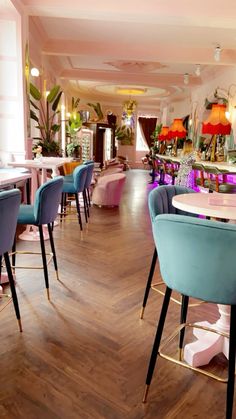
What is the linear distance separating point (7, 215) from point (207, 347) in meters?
1.32

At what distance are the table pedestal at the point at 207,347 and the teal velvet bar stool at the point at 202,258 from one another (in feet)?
1.46

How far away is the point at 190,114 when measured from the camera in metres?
11.3

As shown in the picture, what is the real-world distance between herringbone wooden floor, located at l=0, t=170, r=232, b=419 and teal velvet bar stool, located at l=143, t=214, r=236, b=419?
0.33 metres

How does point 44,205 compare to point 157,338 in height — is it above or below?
above

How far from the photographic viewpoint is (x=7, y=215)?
1.80 meters

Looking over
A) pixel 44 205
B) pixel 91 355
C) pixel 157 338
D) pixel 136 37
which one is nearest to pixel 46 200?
pixel 44 205

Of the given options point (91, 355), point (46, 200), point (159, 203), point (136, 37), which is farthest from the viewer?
point (136, 37)

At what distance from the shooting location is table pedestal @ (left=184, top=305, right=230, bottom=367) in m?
1.85

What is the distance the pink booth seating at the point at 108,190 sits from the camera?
20.3 feet

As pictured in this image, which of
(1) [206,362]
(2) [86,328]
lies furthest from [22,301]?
(1) [206,362]

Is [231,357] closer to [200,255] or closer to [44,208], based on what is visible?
[200,255]

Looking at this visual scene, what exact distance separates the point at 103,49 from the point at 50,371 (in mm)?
6448

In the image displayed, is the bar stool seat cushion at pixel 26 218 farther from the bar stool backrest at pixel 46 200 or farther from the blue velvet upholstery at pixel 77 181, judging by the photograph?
the blue velvet upholstery at pixel 77 181

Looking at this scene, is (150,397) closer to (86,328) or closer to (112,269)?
(86,328)
